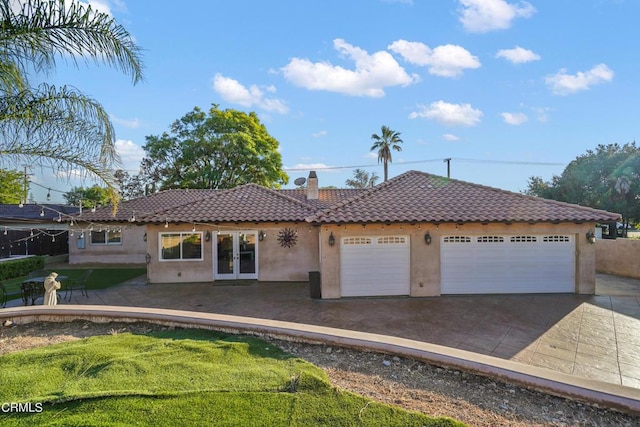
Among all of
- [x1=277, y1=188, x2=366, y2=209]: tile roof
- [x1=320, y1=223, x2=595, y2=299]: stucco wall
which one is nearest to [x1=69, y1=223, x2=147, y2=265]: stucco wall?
[x1=277, y1=188, x2=366, y2=209]: tile roof

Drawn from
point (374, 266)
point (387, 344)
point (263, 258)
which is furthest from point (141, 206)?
point (387, 344)

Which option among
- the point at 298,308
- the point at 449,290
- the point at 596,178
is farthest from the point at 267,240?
the point at 596,178

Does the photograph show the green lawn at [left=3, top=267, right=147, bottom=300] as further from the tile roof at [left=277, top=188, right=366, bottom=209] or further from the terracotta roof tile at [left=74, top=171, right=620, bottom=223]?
the tile roof at [left=277, top=188, right=366, bottom=209]

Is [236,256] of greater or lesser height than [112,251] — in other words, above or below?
above

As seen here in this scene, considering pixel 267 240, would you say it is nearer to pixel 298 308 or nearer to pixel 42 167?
pixel 298 308

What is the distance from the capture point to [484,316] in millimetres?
9938

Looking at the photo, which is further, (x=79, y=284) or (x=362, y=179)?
(x=362, y=179)

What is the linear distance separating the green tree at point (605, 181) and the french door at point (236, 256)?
3408 centimetres

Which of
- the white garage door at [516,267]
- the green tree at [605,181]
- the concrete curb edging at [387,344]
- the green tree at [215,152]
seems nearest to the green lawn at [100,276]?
the concrete curb edging at [387,344]

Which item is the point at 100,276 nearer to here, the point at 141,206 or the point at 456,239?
the point at 141,206

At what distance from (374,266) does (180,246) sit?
911cm

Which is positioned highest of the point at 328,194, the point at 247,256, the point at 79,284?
the point at 328,194

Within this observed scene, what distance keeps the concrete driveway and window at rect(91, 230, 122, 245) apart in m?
8.14

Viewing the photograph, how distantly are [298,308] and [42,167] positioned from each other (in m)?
7.87
